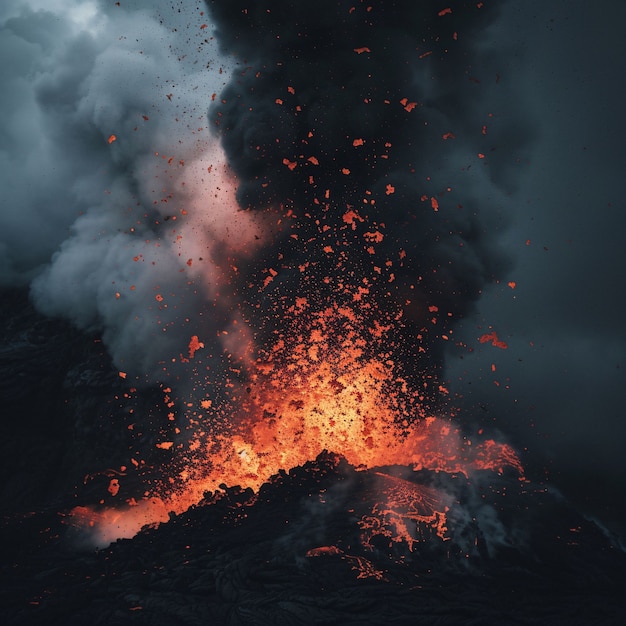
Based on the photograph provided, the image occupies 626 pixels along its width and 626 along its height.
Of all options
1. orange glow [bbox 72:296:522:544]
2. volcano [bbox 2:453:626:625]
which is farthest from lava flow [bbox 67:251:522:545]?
volcano [bbox 2:453:626:625]

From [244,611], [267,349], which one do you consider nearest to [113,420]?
[267,349]

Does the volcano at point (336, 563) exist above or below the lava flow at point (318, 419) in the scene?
below

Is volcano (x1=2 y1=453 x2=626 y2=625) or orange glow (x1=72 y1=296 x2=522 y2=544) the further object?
orange glow (x1=72 y1=296 x2=522 y2=544)

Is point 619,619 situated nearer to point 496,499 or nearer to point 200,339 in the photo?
point 496,499

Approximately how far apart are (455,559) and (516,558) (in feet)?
4.96

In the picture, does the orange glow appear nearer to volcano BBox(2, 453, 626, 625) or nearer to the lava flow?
the lava flow

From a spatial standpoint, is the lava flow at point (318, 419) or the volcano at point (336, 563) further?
the lava flow at point (318, 419)

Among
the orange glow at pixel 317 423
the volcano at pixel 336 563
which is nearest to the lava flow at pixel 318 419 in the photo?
the orange glow at pixel 317 423

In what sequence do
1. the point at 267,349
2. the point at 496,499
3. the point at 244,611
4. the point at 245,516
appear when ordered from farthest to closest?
the point at 267,349, the point at 496,499, the point at 245,516, the point at 244,611

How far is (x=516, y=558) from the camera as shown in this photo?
1079cm

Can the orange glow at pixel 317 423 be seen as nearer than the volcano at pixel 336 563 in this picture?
No

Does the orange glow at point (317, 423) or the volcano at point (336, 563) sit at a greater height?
the orange glow at point (317, 423)

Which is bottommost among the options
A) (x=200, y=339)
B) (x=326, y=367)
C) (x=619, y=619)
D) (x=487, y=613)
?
(x=619, y=619)

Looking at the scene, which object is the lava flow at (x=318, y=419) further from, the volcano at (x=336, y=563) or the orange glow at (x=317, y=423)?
the volcano at (x=336, y=563)
